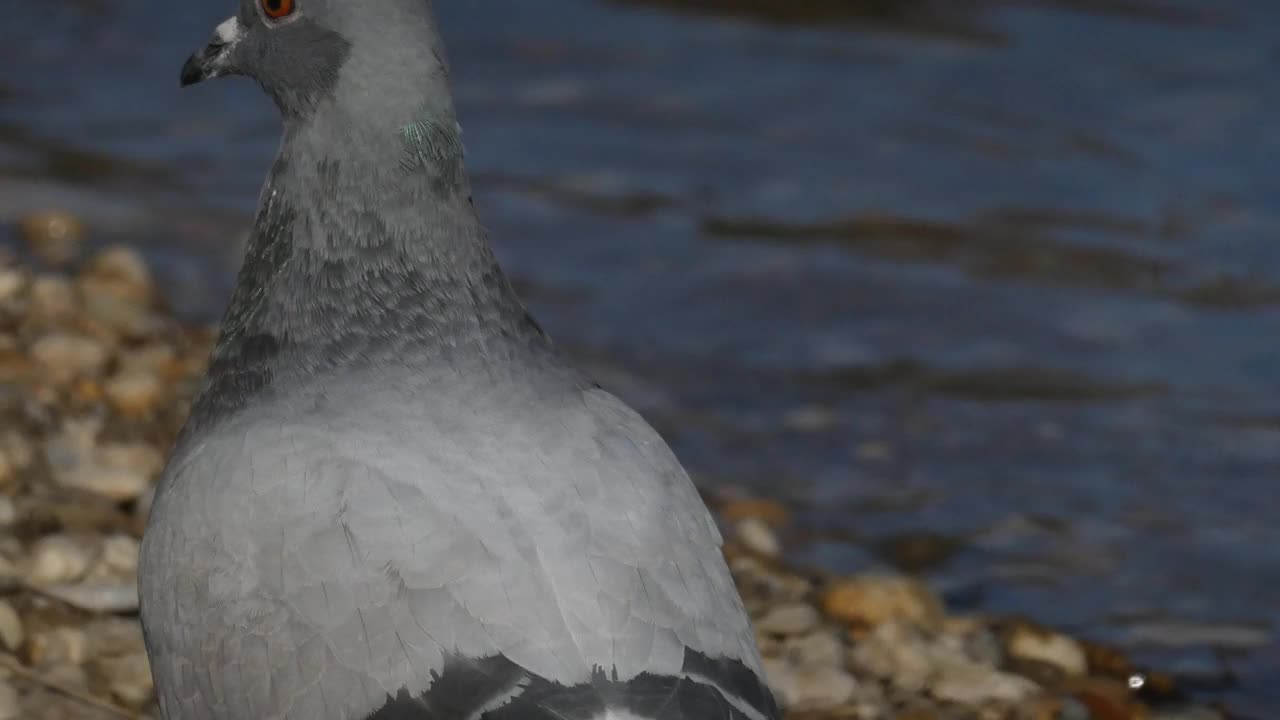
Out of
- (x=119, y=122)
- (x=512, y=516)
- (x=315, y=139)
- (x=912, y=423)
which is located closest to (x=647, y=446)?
(x=512, y=516)

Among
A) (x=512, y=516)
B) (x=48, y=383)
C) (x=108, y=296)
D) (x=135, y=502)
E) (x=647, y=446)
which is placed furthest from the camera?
(x=108, y=296)

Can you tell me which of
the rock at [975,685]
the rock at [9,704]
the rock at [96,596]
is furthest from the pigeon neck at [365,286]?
the rock at [975,685]

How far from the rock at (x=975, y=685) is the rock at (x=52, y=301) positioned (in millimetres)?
3441

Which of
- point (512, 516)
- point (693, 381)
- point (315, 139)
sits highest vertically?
point (315, 139)

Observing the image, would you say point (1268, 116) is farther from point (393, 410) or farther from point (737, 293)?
point (393, 410)

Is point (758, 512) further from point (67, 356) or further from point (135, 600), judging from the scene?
point (135, 600)

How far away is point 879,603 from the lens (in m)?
5.92

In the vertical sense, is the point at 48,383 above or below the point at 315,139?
below

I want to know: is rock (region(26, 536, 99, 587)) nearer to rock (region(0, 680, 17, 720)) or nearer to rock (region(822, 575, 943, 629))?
rock (region(0, 680, 17, 720))

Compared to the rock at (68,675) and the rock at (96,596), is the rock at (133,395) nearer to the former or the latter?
the rock at (96,596)

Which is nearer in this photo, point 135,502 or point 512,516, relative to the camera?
point 512,516

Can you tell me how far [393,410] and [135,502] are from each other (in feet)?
7.48

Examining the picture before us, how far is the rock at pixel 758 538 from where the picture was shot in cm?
655

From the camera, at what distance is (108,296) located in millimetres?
7621
